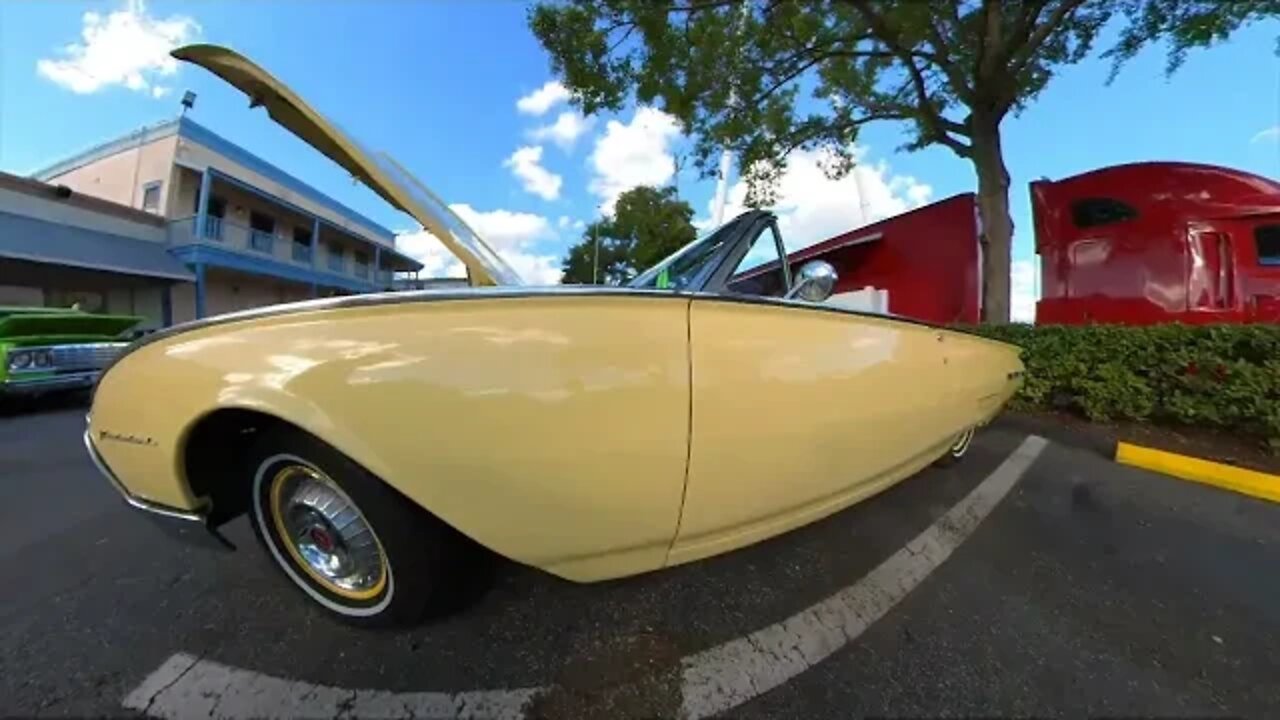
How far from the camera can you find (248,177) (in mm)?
17203

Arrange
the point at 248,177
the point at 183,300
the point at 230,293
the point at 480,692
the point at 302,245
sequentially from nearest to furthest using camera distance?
the point at 480,692 < the point at 183,300 < the point at 248,177 < the point at 230,293 < the point at 302,245

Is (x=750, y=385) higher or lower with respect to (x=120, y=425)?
higher

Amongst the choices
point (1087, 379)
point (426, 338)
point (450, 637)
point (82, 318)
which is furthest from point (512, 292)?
point (82, 318)

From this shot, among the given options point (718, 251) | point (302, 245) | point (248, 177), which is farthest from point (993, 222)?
point (302, 245)

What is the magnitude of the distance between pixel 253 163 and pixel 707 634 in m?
21.9

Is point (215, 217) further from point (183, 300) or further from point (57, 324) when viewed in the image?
point (57, 324)

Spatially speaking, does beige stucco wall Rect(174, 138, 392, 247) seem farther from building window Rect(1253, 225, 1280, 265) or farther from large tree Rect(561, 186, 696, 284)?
building window Rect(1253, 225, 1280, 265)

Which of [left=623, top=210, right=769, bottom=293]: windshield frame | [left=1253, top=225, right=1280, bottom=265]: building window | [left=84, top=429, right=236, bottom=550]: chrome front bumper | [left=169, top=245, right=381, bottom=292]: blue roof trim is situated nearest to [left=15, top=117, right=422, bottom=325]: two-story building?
[left=169, top=245, right=381, bottom=292]: blue roof trim

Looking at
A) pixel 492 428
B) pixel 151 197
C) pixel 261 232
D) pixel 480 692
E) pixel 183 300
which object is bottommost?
pixel 480 692

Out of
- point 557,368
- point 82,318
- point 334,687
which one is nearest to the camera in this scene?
point 557,368

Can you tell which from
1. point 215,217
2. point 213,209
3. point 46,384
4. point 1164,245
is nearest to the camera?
point 1164,245

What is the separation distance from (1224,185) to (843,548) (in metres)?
6.01

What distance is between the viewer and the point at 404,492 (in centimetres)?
129

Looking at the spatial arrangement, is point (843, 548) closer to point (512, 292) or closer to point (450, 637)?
point (450, 637)
